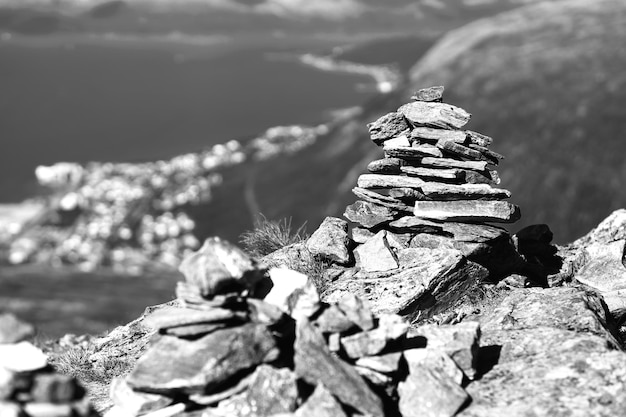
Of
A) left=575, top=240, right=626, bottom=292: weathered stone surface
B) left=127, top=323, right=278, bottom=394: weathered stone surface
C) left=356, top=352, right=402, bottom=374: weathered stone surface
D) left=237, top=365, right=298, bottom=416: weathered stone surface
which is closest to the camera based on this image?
left=237, top=365, right=298, bottom=416: weathered stone surface

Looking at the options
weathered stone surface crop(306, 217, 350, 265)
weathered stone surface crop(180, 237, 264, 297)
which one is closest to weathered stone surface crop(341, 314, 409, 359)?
weathered stone surface crop(180, 237, 264, 297)

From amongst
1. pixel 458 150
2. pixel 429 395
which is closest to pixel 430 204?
pixel 458 150

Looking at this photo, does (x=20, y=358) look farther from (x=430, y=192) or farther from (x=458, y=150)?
(x=458, y=150)

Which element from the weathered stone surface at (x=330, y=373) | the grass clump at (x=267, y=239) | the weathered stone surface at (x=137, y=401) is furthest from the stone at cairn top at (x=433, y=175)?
the weathered stone surface at (x=137, y=401)

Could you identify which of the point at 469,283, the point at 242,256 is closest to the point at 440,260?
the point at 469,283

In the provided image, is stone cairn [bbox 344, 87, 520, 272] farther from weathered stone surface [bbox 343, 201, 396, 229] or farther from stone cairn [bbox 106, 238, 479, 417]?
stone cairn [bbox 106, 238, 479, 417]

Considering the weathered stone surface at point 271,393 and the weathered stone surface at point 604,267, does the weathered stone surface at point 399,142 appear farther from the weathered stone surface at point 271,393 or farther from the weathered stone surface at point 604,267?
the weathered stone surface at point 271,393

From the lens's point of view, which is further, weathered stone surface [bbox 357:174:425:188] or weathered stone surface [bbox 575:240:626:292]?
weathered stone surface [bbox 575:240:626:292]
